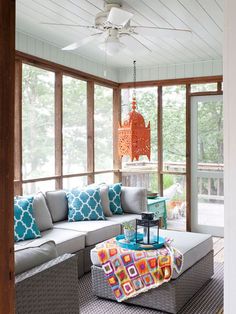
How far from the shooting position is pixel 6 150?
140cm

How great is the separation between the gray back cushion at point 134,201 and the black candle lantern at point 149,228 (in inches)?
68.9

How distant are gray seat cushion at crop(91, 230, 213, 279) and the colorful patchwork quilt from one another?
109mm

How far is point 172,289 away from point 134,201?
2.25 meters

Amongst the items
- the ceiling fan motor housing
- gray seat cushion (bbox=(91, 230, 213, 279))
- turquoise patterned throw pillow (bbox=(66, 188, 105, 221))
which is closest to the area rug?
gray seat cushion (bbox=(91, 230, 213, 279))

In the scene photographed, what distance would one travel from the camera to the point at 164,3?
355 centimetres

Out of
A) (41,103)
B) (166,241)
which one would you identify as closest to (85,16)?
(41,103)

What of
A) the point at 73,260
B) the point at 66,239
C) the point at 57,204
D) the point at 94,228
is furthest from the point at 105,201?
the point at 73,260

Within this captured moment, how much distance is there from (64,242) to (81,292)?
0.50 meters

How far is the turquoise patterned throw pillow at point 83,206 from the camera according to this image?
4.65 m

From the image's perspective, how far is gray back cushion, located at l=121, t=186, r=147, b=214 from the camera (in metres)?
5.29

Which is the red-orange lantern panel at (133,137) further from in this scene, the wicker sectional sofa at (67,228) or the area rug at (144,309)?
the area rug at (144,309)

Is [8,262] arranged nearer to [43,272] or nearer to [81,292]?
[43,272]

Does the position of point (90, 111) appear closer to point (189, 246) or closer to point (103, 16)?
point (103, 16)

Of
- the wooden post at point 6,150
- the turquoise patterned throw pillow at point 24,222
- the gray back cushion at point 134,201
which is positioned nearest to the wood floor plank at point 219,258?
the gray back cushion at point 134,201
